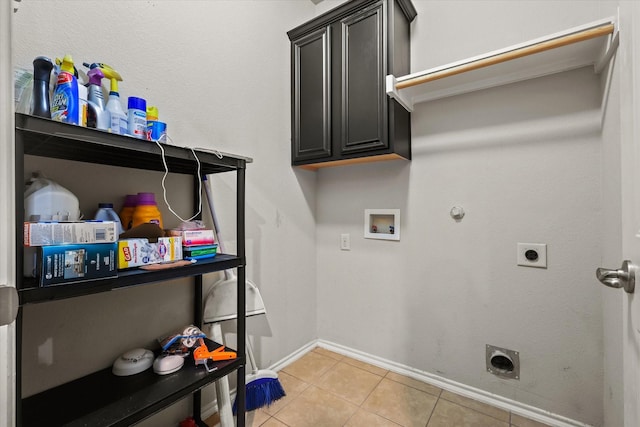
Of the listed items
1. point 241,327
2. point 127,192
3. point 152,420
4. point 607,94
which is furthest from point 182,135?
point 607,94

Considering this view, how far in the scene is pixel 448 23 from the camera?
1574mm

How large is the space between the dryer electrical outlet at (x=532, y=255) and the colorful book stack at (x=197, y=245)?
4.72ft

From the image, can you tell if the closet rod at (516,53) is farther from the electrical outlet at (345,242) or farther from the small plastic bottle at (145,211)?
the small plastic bottle at (145,211)

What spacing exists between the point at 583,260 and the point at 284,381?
1.65m

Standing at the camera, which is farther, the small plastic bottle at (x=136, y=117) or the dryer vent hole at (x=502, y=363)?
the dryer vent hole at (x=502, y=363)

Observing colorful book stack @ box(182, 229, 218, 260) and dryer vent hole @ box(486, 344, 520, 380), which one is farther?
dryer vent hole @ box(486, 344, 520, 380)

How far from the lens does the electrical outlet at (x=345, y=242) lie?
196 cm

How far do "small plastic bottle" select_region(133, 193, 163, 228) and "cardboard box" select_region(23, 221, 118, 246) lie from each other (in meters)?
0.24

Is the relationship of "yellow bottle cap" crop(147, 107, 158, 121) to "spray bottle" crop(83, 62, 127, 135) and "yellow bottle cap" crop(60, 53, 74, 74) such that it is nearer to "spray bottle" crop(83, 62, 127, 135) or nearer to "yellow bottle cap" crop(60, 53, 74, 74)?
"spray bottle" crop(83, 62, 127, 135)

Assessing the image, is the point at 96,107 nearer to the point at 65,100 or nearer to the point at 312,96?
the point at 65,100

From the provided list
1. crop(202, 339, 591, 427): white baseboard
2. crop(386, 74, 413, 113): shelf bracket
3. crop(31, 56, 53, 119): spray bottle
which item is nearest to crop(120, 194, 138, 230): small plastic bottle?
crop(31, 56, 53, 119): spray bottle

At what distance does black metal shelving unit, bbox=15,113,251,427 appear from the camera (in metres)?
0.63

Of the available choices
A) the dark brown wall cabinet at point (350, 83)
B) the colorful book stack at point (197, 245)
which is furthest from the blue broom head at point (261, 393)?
the dark brown wall cabinet at point (350, 83)

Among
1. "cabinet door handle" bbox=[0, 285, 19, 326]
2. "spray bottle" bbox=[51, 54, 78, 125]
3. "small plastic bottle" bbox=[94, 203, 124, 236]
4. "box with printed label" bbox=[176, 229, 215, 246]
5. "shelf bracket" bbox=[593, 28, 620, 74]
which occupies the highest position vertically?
"shelf bracket" bbox=[593, 28, 620, 74]
